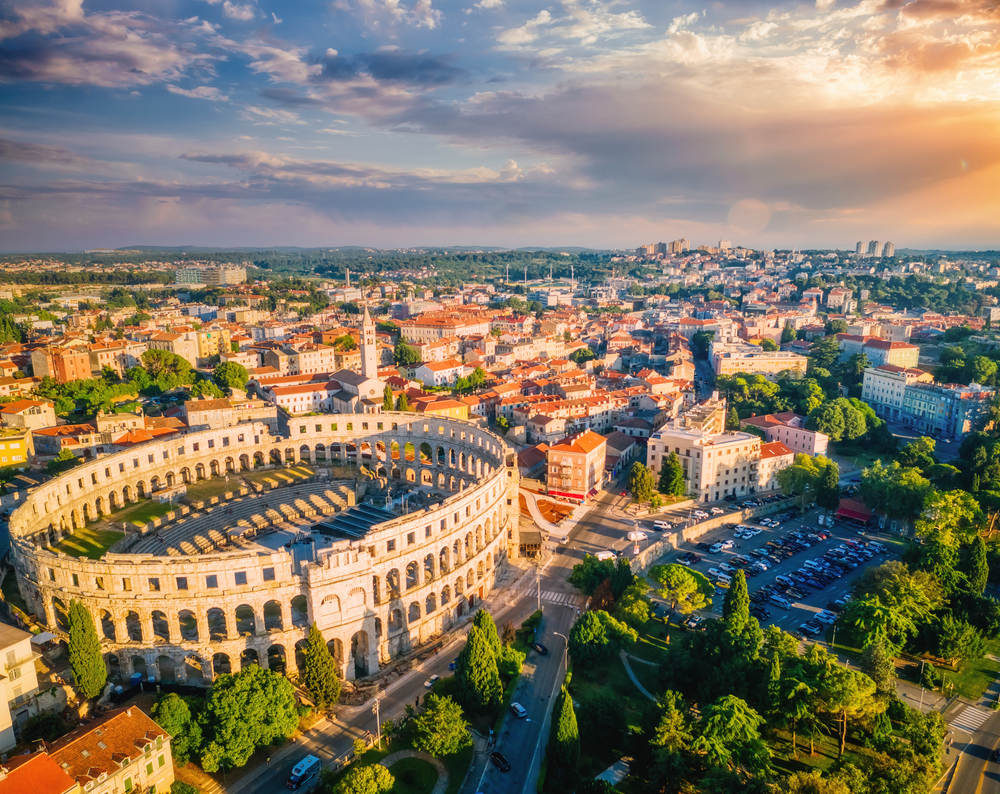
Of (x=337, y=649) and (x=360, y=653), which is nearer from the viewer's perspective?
(x=337, y=649)

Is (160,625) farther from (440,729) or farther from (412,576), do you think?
(440,729)

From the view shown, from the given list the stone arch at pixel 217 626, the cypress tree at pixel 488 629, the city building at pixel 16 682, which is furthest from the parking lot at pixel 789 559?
the city building at pixel 16 682

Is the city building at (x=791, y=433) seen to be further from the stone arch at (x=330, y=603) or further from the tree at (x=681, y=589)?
the stone arch at (x=330, y=603)

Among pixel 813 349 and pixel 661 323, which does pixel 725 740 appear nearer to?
pixel 813 349

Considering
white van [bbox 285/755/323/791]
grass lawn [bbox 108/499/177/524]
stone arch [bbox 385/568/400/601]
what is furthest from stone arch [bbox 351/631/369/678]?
grass lawn [bbox 108/499/177/524]

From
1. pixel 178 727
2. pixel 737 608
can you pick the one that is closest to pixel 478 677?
pixel 178 727
